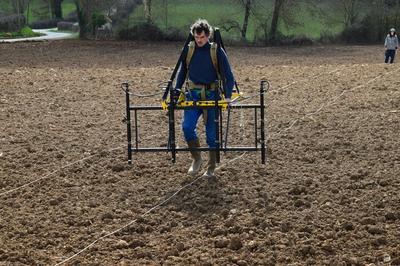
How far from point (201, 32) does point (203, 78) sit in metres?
0.58

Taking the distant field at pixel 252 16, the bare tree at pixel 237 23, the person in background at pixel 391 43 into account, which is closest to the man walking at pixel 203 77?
the person in background at pixel 391 43

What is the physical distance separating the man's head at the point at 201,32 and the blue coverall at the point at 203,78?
3.8 inches

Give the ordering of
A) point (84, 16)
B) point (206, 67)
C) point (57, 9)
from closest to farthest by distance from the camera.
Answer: point (206, 67)
point (84, 16)
point (57, 9)

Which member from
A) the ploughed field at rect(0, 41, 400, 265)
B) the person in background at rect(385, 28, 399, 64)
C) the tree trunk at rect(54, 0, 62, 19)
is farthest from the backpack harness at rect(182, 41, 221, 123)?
the tree trunk at rect(54, 0, 62, 19)

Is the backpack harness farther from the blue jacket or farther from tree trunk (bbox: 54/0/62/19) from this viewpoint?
tree trunk (bbox: 54/0/62/19)

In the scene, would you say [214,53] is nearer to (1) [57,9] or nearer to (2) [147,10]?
(2) [147,10]

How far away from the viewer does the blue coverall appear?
8438 millimetres

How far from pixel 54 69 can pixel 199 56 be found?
13161 millimetres

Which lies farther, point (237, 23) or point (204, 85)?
point (237, 23)

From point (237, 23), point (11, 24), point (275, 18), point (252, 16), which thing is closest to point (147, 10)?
point (237, 23)

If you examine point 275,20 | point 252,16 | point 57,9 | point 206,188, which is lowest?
point 206,188

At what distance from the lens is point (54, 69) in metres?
20.9

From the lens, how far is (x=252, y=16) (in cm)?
3828

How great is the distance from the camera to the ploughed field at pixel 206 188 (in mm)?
6457
